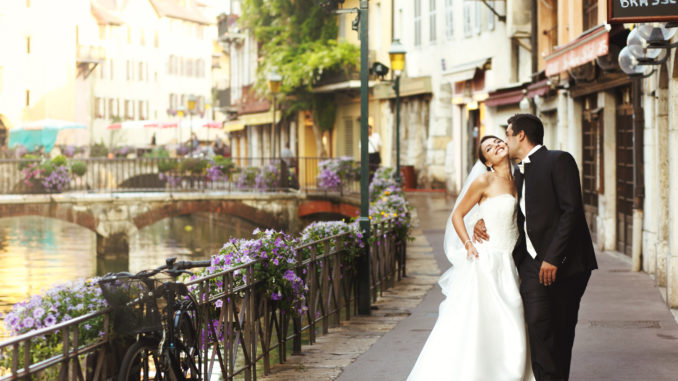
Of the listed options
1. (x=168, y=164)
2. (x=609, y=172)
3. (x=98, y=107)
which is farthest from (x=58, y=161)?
(x=98, y=107)

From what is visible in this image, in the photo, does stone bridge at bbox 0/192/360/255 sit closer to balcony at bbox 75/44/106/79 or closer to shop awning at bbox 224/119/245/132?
shop awning at bbox 224/119/245/132

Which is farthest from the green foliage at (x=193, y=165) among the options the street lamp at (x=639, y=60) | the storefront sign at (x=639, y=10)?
the storefront sign at (x=639, y=10)

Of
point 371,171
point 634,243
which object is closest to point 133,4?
point 371,171

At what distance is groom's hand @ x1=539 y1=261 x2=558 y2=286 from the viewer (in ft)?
21.0

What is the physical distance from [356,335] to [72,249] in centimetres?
2526

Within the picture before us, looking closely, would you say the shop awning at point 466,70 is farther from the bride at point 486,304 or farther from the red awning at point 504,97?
the bride at point 486,304

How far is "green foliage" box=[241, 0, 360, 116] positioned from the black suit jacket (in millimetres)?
31885

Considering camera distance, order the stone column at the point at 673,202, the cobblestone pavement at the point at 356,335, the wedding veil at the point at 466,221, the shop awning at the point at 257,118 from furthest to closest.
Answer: the shop awning at the point at 257,118 < the stone column at the point at 673,202 < the cobblestone pavement at the point at 356,335 < the wedding veil at the point at 466,221

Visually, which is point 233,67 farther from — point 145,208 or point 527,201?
point 527,201

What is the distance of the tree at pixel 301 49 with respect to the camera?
38.7 m

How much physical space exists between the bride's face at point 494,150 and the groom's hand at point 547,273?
70 centimetres

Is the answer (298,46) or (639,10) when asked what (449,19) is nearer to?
(298,46)

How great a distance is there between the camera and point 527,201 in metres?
6.58

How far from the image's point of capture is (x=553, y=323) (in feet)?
21.3
